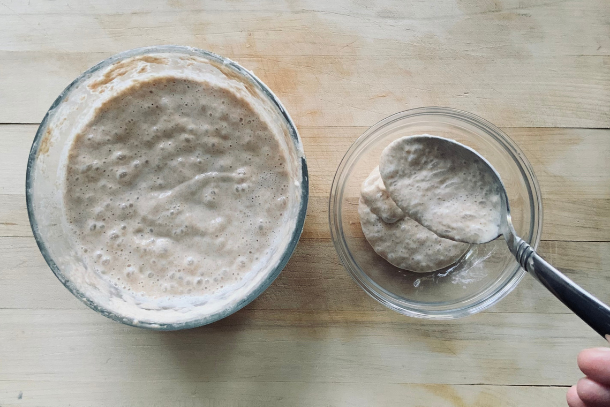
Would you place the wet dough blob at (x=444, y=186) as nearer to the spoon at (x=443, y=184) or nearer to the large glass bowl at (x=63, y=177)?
the spoon at (x=443, y=184)

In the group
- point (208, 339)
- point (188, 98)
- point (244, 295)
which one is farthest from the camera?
point (208, 339)

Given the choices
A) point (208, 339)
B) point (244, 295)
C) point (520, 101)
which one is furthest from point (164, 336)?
point (520, 101)

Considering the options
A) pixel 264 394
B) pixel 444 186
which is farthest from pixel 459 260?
pixel 264 394

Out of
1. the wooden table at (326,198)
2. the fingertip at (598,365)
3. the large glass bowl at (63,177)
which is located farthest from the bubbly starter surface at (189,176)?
the fingertip at (598,365)

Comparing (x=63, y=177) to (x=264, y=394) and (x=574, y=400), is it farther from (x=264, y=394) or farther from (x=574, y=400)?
(x=574, y=400)

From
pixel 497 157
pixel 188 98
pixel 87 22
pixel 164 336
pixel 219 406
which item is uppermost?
pixel 87 22

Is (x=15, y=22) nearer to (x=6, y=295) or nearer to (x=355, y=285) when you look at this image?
(x=6, y=295)

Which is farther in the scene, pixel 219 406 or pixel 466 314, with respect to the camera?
pixel 219 406
